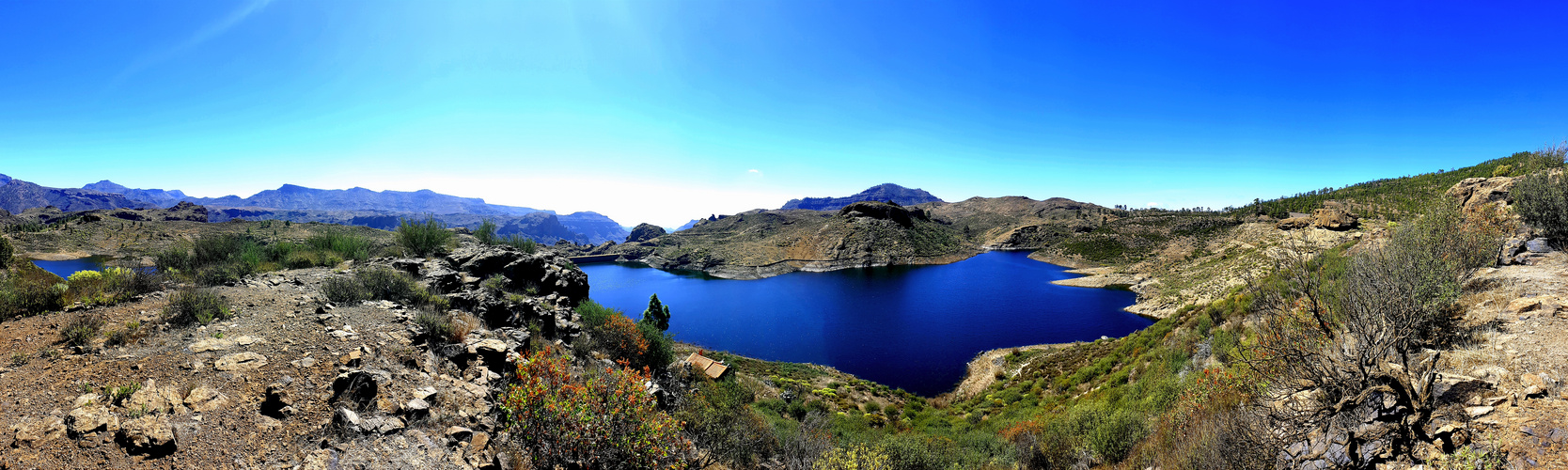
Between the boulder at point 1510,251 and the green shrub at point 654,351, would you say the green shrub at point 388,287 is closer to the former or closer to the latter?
the green shrub at point 654,351

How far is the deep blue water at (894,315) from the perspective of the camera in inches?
1194

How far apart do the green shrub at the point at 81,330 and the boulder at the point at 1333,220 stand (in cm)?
5593

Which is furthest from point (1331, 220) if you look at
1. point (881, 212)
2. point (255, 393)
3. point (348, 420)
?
point (881, 212)

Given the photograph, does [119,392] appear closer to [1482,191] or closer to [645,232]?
[1482,191]

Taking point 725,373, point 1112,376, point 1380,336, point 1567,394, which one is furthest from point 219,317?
point 1112,376

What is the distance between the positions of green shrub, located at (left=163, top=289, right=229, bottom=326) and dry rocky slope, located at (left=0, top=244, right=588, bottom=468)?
0.54 ft

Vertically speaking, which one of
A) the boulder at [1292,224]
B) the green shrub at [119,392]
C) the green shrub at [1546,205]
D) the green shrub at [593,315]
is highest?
the boulder at [1292,224]

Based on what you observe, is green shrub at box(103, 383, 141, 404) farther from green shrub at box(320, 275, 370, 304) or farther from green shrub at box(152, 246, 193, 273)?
green shrub at box(152, 246, 193, 273)

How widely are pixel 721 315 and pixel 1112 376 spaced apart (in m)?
36.1

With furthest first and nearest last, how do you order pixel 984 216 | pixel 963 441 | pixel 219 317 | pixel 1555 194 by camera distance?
pixel 984 216 → pixel 963 441 → pixel 1555 194 → pixel 219 317

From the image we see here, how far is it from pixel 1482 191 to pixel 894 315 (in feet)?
106

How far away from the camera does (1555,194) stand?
837cm

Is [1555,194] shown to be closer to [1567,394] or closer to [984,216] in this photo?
[1567,394]

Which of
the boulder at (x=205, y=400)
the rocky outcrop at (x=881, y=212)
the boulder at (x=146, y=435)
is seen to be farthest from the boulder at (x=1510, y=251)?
the rocky outcrop at (x=881, y=212)
